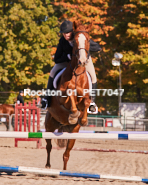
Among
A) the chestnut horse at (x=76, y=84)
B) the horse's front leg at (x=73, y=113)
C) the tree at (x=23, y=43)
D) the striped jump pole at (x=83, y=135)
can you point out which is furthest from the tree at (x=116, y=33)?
the striped jump pole at (x=83, y=135)

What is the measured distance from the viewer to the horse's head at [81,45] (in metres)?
5.87

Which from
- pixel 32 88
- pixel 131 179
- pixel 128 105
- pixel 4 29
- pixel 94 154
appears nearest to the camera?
pixel 131 179

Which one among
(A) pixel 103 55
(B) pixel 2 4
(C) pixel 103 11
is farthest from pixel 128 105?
(B) pixel 2 4

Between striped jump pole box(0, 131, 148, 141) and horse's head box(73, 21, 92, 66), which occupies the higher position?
horse's head box(73, 21, 92, 66)

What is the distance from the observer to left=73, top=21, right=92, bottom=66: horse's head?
5.87 meters

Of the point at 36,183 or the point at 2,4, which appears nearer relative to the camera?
the point at 36,183

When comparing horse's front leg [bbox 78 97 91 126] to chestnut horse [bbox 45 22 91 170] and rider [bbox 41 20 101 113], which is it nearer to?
chestnut horse [bbox 45 22 91 170]

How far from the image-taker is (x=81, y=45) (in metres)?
5.99

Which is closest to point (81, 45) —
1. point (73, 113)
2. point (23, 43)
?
point (73, 113)

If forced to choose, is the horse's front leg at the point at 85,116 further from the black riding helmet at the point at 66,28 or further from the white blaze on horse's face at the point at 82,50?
the black riding helmet at the point at 66,28

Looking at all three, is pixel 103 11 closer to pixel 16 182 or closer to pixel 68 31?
pixel 68 31

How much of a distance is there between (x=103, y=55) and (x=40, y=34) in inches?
225

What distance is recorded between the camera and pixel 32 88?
32.6m

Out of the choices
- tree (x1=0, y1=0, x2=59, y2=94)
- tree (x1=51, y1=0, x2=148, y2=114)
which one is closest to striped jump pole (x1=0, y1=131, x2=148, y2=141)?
tree (x1=51, y1=0, x2=148, y2=114)
